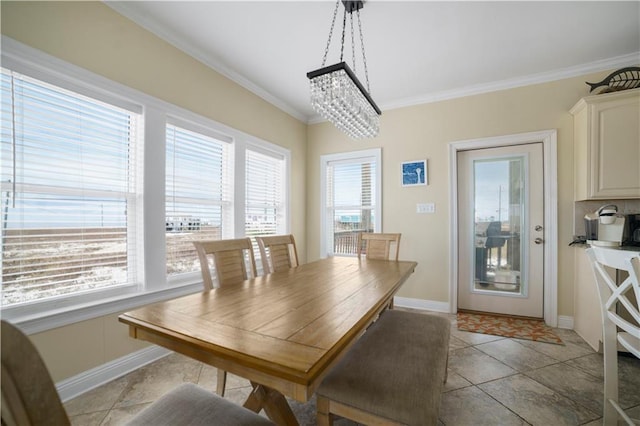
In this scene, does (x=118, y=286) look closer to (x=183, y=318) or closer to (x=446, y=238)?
(x=183, y=318)

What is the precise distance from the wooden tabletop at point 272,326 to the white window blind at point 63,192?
3.58 feet

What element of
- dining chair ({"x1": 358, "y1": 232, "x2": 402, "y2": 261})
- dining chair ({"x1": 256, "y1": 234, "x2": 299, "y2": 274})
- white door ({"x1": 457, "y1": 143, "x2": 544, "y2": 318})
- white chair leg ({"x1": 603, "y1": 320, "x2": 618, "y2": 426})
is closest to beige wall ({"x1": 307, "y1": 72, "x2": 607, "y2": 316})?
white door ({"x1": 457, "y1": 143, "x2": 544, "y2": 318})

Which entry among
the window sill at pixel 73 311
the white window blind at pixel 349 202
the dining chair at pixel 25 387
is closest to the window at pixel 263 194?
the white window blind at pixel 349 202

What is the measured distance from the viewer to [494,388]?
1.82m

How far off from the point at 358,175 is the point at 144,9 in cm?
289

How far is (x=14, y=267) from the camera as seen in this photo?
1.56 meters

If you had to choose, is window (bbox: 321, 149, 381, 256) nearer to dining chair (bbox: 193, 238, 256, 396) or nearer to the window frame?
the window frame

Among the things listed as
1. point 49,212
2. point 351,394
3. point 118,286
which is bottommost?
point 351,394

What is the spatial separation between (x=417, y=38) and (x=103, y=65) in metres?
2.54

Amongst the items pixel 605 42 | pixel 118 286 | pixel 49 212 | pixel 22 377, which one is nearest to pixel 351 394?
pixel 22 377

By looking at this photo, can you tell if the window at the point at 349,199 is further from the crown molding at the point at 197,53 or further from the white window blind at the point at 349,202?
the crown molding at the point at 197,53

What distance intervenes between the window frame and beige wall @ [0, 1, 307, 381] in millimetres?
65

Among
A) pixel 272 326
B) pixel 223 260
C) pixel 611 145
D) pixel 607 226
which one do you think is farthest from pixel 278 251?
pixel 611 145

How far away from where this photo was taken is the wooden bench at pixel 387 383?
98 cm
